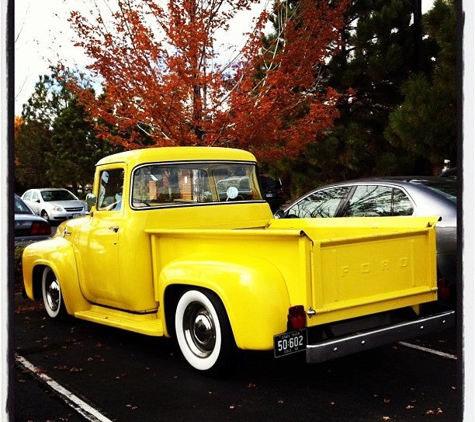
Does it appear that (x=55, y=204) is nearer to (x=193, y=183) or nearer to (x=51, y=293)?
(x=51, y=293)

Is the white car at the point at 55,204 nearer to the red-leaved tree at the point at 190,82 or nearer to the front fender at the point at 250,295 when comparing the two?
the red-leaved tree at the point at 190,82

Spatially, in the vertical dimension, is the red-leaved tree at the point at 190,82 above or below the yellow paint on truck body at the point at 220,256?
above

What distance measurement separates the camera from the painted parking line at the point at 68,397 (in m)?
4.06

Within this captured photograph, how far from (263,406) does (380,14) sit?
12.5 metres

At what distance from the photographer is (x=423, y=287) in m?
4.96

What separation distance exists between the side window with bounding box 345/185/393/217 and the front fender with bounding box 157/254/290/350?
9.08 feet

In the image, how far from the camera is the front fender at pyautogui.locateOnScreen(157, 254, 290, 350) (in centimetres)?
416

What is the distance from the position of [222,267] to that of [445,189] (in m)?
3.28

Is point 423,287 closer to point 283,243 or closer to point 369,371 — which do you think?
point 369,371

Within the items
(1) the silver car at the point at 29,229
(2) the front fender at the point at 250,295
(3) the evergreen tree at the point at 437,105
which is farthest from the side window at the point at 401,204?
(1) the silver car at the point at 29,229

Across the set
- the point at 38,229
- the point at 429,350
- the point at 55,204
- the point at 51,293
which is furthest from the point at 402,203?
the point at 55,204

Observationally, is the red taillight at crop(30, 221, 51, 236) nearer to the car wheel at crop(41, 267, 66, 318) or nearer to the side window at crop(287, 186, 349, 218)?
the car wheel at crop(41, 267, 66, 318)

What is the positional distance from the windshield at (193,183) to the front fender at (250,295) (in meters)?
1.53

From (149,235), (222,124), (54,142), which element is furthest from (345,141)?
(54,142)
